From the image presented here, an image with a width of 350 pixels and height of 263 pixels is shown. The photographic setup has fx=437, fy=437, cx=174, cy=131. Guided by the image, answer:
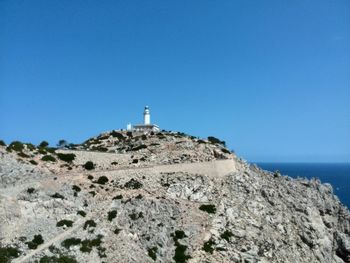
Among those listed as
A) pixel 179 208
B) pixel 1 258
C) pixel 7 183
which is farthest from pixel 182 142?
pixel 1 258

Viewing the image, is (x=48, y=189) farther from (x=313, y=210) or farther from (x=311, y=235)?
(x=313, y=210)

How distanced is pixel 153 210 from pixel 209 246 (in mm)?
7266

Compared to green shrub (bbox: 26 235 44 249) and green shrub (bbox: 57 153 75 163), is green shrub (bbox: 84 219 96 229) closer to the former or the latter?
green shrub (bbox: 26 235 44 249)

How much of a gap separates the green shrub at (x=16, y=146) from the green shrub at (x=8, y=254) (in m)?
17.2

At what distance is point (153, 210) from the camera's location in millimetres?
47844

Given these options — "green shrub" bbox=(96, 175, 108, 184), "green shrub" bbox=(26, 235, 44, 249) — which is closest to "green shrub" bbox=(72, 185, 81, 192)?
"green shrub" bbox=(96, 175, 108, 184)

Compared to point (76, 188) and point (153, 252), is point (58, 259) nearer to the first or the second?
point (153, 252)

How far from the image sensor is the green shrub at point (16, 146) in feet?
170

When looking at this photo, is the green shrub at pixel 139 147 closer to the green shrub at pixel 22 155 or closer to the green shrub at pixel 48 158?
the green shrub at pixel 48 158

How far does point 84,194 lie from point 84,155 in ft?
38.6

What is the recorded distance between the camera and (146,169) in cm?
5631

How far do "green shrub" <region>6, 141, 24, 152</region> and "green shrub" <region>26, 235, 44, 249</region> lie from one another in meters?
15.7

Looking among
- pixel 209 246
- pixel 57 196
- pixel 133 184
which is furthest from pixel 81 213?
pixel 209 246

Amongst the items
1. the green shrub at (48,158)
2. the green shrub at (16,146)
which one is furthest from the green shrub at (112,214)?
the green shrub at (16,146)
